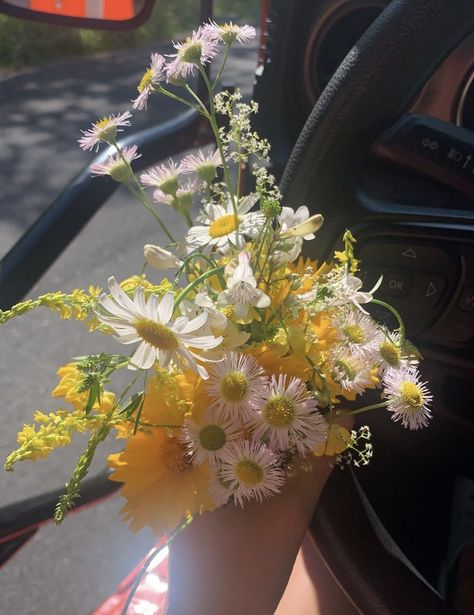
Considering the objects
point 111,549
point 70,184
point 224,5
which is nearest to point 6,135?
point 111,549

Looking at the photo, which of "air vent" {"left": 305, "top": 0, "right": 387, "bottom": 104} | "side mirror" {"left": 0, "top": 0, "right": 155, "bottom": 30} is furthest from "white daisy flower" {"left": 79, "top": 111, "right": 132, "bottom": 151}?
"air vent" {"left": 305, "top": 0, "right": 387, "bottom": 104}

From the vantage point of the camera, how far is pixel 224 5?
1170 cm

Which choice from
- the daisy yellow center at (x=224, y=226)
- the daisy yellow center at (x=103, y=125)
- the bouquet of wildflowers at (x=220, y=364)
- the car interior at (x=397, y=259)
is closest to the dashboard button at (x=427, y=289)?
the car interior at (x=397, y=259)

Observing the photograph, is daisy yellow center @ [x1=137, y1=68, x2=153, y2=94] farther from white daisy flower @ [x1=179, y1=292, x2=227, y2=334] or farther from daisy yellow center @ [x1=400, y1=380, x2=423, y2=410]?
daisy yellow center @ [x1=400, y1=380, x2=423, y2=410]

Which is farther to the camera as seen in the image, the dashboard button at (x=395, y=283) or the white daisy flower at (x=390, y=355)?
the dashboard button at (x=395, y=283)

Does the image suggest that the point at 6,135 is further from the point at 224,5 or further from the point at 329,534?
the point at 224,5

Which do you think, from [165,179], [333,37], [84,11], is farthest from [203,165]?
[333,37]

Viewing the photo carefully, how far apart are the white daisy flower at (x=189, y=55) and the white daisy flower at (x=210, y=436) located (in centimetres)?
34

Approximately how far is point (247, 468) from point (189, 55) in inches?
15.8

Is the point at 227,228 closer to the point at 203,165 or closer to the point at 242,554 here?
the point at 203,165

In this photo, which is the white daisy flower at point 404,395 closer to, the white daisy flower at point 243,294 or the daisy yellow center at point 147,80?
the white daisy flower at point 243,294

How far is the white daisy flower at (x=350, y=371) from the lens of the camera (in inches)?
24.5

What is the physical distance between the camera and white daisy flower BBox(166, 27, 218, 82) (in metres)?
0.69

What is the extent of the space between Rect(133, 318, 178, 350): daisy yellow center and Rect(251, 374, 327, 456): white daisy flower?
0.33ft
